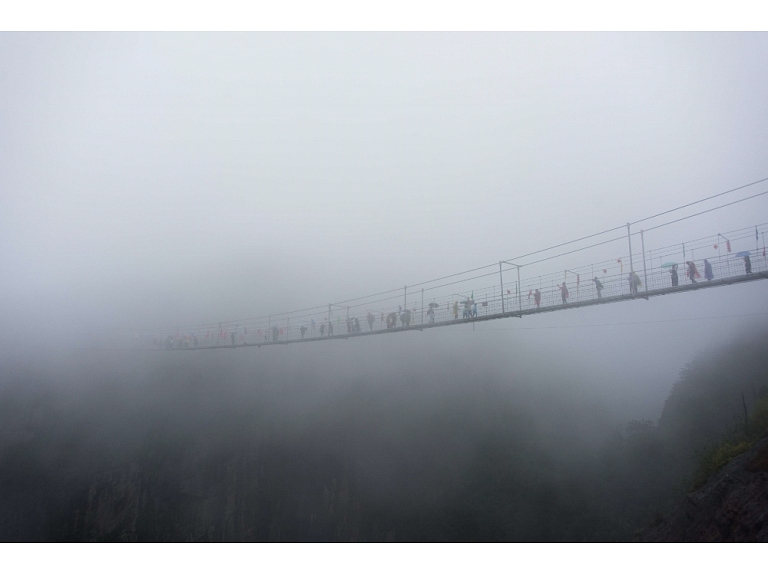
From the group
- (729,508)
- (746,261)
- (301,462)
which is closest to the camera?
(729,508)

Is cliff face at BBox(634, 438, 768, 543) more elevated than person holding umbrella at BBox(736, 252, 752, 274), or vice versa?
person holding umbrella at BBox(736, 252, 752, 274)

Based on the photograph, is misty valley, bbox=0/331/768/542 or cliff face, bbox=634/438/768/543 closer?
cliff face, bbox=634/438/768/543

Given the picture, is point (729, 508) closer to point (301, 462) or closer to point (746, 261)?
point (746, 261)

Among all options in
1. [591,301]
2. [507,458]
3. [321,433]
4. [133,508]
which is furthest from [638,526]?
[133,508]

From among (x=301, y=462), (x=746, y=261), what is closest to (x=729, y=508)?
(x=746, y=261)

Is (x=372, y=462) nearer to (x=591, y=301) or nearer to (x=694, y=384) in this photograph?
(x=694, y=384)

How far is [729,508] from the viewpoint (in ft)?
36.5

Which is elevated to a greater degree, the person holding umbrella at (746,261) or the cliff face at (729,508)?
the person holding umbrella at (746,261)

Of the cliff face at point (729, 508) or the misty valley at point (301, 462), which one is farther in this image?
the misty valley at point (301, 462)

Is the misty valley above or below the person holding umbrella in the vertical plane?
below

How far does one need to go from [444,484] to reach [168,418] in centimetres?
2079

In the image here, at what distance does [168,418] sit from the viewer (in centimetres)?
3359

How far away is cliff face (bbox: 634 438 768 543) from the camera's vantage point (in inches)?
405

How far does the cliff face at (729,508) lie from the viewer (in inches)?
405
